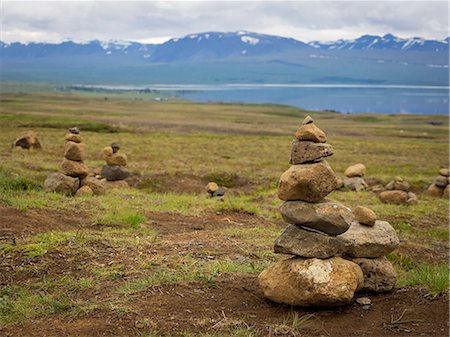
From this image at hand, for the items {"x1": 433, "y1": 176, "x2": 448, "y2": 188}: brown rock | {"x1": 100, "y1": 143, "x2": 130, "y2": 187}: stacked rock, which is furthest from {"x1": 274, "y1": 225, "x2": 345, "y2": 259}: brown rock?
{"x1": 433, "y1": 176, "x2": 448, "y2": 188}: brown rock

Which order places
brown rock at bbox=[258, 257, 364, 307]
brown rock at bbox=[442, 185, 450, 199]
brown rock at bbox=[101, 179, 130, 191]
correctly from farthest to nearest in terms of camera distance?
1. brown rock at bbox=[442, 185, 450, 199]
2. brown rock at bbox=[101, 179, 130, 191]
3. brown rock at bbox=[258, 257, 364, 307]

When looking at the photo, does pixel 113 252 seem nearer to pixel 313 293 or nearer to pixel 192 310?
pixel 192 310

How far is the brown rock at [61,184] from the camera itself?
18578 mm

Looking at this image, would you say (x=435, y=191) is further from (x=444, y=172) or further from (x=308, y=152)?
(x=308, y=152)

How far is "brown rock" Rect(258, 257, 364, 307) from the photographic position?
859cm

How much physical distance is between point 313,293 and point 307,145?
265 centimetres

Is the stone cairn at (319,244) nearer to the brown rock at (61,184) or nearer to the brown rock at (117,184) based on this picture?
the brown rock at (61,184)

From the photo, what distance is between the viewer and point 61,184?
61.1ft

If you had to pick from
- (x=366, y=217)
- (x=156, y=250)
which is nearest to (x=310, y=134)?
(x=366, y=217)

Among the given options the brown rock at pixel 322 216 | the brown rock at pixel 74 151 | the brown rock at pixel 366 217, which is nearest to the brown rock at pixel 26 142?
the brown rock at pixel 74 151

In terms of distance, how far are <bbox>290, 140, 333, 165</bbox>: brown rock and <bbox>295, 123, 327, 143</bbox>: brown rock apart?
87 millimetres

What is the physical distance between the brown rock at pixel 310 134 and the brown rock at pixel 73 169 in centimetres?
1135

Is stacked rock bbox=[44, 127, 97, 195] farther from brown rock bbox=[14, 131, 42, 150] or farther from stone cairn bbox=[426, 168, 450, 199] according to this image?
brown rock bbox=[14, 131, 42, 150]

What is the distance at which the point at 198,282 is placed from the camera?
959cm
